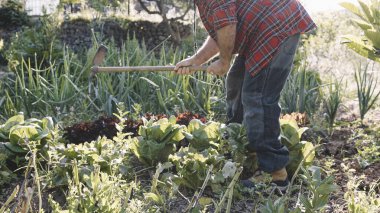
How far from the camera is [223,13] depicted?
2.84m

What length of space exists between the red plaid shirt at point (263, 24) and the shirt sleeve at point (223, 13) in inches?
2.3

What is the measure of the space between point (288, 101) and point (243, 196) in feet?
7.50

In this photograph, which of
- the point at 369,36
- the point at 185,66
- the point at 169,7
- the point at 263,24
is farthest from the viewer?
the point at 169,7

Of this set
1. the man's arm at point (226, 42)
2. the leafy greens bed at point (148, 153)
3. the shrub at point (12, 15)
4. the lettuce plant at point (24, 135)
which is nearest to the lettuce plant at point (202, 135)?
the leafy greens bed at point (148, 153)

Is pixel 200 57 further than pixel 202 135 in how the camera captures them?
Yes

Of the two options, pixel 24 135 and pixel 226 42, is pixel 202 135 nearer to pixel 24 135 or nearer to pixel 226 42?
pixel 226 42

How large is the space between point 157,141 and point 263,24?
3.03 ft

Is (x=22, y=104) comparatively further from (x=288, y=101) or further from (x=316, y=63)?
(x=316, y=63)

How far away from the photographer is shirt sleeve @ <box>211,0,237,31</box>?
284 cm

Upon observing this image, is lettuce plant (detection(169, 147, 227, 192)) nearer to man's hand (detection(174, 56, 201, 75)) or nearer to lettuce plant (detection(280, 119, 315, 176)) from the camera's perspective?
lettuce plant (detection(280, 119, 315, 176))

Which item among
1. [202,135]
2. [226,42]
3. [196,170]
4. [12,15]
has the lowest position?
[196,170]

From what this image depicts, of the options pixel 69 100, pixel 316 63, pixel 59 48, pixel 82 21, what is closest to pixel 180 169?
pixel 69 100

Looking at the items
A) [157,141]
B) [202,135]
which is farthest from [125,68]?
[202,135]

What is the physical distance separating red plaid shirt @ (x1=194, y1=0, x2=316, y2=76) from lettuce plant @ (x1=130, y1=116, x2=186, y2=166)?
61 cm
